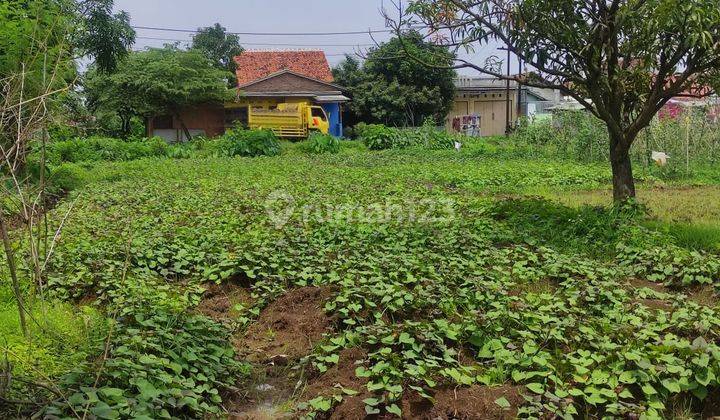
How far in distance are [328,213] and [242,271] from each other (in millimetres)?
2601

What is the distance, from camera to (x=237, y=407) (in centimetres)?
367

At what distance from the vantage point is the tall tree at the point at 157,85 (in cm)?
2795

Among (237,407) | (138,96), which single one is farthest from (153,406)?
(138,96)

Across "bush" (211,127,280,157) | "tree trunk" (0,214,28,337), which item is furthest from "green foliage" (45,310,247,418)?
"bush" (211,127,280,157)

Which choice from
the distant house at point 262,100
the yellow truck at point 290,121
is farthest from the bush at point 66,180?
the distant house at point 262,100

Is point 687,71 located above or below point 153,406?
above

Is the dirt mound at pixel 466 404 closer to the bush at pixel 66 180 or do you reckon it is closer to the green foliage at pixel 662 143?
the bush at pixel 66 180

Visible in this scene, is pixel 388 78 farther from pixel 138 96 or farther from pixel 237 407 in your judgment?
pixel 237 407

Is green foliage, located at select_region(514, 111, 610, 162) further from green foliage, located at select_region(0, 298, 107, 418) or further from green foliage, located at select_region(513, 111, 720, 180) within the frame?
green foliage, located at select_region(0, 298, 107, 418)

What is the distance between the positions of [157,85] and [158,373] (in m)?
26.3

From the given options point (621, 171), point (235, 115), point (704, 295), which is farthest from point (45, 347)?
point (235, 115)

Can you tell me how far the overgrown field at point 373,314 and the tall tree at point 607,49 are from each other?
4.15 feet

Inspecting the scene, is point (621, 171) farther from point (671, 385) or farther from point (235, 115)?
point (235, 115)

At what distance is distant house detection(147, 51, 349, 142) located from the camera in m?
31.1
